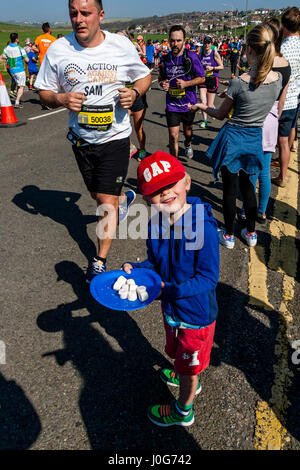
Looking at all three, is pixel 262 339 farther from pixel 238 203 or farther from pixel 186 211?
pixel 238 203

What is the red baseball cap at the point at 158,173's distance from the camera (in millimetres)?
1624

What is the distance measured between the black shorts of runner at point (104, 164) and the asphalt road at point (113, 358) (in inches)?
31.2

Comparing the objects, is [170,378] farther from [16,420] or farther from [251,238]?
[251,238]

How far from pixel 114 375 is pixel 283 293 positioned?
1714 millimetres

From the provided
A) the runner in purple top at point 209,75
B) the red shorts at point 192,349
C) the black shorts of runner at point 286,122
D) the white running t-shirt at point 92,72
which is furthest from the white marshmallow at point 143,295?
the runner in purple top at point 209,75

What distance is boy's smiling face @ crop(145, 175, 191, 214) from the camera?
5.52 ft

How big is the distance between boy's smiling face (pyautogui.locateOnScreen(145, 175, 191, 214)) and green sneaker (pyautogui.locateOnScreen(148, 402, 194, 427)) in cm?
117

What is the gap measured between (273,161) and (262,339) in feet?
15.1

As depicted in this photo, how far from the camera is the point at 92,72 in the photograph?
2.93 metres

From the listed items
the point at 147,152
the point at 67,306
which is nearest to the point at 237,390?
the point at 67,306

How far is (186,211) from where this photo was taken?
5.83ft

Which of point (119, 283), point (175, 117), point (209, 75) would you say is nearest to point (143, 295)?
point (119, 283)

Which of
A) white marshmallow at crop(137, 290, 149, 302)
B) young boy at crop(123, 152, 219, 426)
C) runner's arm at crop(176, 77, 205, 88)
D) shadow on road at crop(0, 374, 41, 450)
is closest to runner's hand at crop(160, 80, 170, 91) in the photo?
runner's arm at crop(176, 77, 205, 88)

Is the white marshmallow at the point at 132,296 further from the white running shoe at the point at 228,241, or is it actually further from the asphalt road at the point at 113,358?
the white running shoe at the point at 228,241
